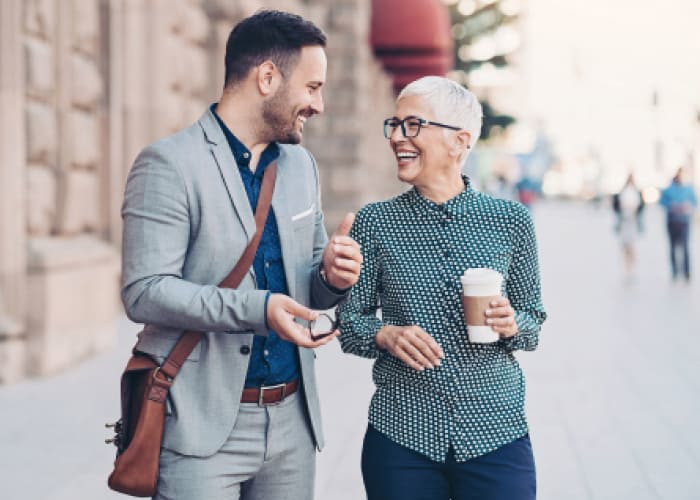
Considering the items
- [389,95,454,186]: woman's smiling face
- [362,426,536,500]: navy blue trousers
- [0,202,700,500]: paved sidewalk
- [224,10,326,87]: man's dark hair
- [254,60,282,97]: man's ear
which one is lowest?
[0,202,700,500]: paved sidewalk

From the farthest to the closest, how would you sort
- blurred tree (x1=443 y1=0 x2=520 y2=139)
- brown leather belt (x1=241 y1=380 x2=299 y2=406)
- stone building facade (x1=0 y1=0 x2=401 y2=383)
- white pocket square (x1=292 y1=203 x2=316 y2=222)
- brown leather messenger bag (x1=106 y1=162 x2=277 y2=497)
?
1. blurred tree (x1=443 y1=0 x2=520 y2=139)
2. stone building facade (x1=0 y1=0 x2=401 y2=383)
3. white pocket square (x1=292 y1=203 x2=316 y2=222)
4. brown leather belt (x1=241 y1=380 x2=299 y2=406)
5. brown leather messenger bag (x1=106 y1=162 x2=277 y2=497)

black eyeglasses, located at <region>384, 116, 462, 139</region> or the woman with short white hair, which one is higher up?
black eyeglasses, located at <region>384, 116, 462, 139</region>

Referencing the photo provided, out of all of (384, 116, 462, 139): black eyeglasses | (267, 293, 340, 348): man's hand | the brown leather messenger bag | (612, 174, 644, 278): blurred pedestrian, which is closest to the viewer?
(267, 293, 340, 348): man's hand

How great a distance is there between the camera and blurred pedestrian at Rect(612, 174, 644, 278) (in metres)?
17.7

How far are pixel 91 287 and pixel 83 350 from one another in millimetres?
483

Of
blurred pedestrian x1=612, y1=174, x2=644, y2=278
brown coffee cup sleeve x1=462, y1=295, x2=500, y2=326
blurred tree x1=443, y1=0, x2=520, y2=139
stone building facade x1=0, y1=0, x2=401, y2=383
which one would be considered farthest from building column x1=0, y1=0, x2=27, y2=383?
blurred tree x1=443, y1=0, x2=520, y2=139

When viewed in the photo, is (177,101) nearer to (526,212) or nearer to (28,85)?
(28,85)

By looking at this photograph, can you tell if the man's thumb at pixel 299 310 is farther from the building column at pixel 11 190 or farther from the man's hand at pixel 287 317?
the building column at pixel 11 190

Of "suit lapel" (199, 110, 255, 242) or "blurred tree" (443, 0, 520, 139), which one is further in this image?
"blurred tree" (443, 0, 520, 139)

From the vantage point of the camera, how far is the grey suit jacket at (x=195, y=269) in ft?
8.27

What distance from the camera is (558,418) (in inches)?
280

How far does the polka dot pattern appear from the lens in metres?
2.90

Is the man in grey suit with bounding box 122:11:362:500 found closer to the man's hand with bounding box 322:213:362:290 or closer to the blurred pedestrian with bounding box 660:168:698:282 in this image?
the man's hand with bounding box 322:213:362:290

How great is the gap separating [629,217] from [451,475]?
15581 mm
